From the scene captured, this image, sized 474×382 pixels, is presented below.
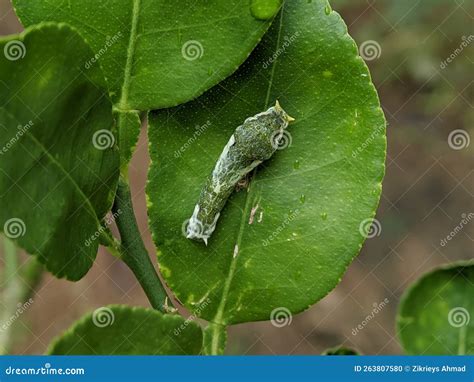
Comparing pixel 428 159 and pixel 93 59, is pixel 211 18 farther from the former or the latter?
pixel 428 159

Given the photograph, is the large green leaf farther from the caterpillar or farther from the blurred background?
the blurred background

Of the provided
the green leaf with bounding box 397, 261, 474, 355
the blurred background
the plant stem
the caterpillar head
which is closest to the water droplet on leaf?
the caterpillar head

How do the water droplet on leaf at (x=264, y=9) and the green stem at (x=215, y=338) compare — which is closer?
the water droplet on leaf at (x=264, y=9)

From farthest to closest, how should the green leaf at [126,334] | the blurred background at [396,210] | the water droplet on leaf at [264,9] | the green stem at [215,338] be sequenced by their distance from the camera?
the blurred background at [396,210]
the green stem at [215,338]
the water droplet on leaf at [264,9]
the green leaf at [126,334]

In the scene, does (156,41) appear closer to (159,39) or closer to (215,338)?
(159,39)

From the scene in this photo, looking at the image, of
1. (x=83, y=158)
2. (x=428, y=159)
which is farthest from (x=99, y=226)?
(x=428, y=159)

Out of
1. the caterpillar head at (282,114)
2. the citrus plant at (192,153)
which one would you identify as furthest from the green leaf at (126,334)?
the caterpillar head at (282,114)

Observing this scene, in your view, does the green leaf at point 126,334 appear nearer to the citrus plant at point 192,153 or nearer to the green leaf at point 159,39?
the citrus plant at point 192,153

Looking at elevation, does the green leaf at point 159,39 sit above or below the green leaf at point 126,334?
above
